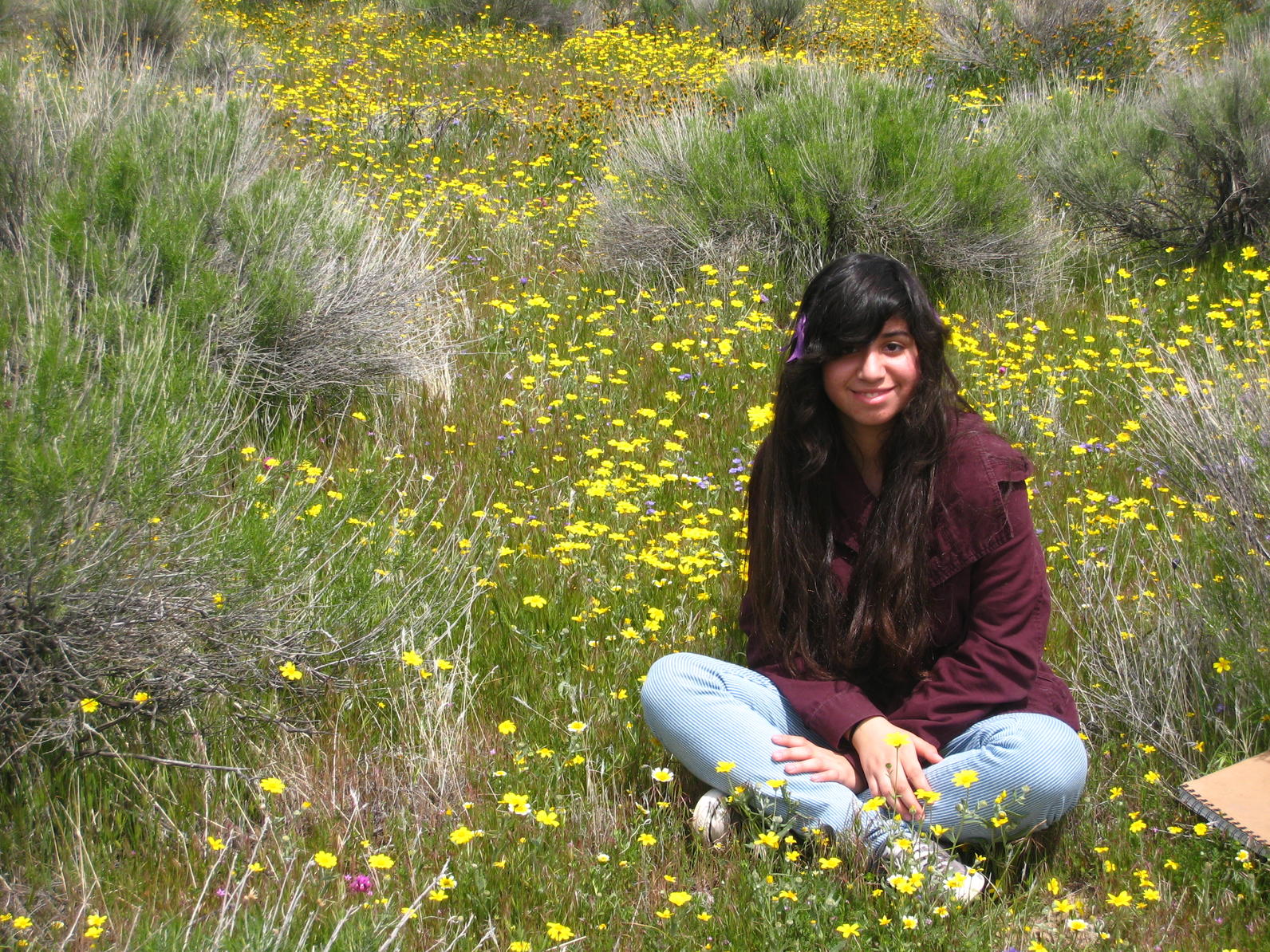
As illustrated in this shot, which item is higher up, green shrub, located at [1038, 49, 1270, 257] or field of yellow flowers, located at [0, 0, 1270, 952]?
green shrub, located at [1038, 49, 1270, 257]

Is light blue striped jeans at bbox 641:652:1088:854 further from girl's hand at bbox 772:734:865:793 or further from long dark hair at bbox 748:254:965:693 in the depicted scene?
long dark hair at bbox 748:254:965:693

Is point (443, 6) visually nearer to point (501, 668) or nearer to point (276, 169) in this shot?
point (276, 169)

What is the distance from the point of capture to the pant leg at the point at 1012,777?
239 cm

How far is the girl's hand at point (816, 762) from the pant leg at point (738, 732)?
15 mm

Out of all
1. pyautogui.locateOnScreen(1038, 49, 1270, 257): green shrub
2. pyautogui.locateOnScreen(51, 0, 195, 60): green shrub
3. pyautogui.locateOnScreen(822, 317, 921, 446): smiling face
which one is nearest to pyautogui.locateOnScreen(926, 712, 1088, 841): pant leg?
pyautogui.locateOnScreen(822, 317, 921, 446): smiling face

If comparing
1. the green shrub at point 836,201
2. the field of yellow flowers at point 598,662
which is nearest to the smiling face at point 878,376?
the field of yellow flowers at point 598,662

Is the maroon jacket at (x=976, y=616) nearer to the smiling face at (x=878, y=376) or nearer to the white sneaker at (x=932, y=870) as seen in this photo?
the smiling face at (x=878, y=376)

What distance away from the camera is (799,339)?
2.69m

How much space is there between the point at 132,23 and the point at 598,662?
9.76 meters

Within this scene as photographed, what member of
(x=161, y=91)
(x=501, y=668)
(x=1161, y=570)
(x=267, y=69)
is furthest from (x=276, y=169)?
(x=267, y=69)

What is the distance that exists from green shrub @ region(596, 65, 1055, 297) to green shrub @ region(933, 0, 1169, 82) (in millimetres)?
4721

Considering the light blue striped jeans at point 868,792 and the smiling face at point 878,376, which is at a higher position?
the smiling face at point 878,376

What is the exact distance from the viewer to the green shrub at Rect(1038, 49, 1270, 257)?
645 centimetres

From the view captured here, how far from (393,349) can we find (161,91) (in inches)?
→ 85.5
